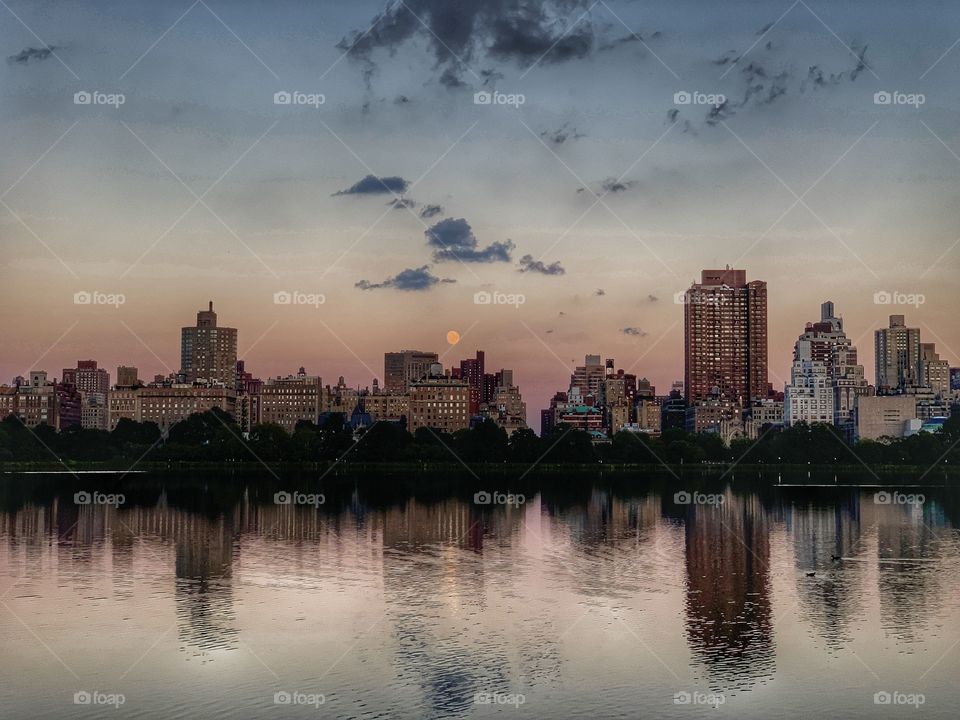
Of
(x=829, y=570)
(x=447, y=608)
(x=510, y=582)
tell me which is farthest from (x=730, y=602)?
(x=829, y=570)

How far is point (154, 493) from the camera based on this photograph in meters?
111

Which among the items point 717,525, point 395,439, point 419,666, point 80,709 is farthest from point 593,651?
point 395,439

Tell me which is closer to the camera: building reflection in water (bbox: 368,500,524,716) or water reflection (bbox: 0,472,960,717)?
building reflection in water (bbox: 368,500,524,716)

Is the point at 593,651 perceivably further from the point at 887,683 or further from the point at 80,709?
the point at 80,709

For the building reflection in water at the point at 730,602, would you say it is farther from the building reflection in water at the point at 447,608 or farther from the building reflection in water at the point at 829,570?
the building reflection in water at the point at 447,608

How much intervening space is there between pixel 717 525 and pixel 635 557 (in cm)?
2134

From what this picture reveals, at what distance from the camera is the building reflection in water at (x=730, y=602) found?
34.8 meters

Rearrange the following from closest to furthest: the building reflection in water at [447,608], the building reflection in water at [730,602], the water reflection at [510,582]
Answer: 1. the building reflection in water at [447,608]
2. the building reflection in water at [730,602]
3. the water reflection at [510,582]

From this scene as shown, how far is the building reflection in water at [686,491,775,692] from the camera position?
114ft

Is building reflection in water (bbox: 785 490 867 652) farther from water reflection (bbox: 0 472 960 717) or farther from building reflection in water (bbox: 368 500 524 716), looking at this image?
building reflection in water (bbox: 368 500 524 716)

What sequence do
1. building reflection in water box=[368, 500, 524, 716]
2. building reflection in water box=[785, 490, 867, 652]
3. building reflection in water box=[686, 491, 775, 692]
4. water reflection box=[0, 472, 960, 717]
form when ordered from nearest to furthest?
building reflection in water box=[368, 500, 524, 716] < building reflection in water box=[686, 491, 775, 692] < water reflection box=[0, 472, 960, 717] < building reflection in water box=[785, 490, 867, 652]

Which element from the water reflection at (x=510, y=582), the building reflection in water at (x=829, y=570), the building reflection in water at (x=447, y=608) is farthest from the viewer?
the building reflection in water at (x=829, y=570)

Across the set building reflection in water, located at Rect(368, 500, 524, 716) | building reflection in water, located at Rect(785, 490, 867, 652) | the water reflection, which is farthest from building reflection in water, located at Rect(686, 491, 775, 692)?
building reflection in water, located at Rect(368, 500, 524, 716)

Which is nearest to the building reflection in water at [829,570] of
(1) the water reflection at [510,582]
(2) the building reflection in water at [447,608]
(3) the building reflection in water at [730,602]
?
(1) the water reflection at [510,582]
